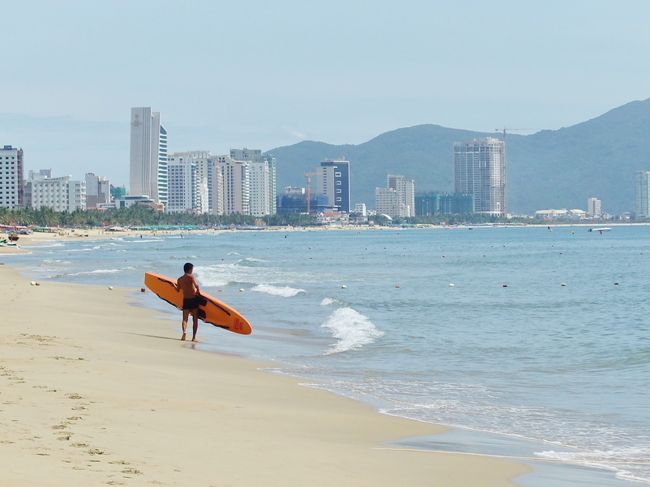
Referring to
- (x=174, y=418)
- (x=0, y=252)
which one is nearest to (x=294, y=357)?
(x=174, y=418)

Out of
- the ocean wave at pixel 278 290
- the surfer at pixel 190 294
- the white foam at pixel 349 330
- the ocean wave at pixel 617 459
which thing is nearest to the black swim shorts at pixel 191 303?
the surfer at pixel 190 294

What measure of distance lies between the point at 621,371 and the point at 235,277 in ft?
117

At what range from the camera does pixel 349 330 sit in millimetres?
27719

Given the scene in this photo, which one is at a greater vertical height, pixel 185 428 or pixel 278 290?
pixel 185 428

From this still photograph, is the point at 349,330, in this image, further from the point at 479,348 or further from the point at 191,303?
the point at 191,303

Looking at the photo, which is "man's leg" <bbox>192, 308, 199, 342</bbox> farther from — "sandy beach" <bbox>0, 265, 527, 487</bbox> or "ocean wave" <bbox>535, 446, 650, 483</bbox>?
"ocean wave" <bbox>535, 446, 650, 483</bbox>

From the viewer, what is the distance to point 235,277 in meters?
54.1

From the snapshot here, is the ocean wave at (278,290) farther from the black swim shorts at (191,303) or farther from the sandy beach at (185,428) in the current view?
the sandy beach at (185,428)

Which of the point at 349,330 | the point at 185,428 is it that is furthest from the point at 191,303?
the point at 185,428

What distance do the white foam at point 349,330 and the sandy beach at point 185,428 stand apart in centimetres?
449

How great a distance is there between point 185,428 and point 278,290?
31.9 m

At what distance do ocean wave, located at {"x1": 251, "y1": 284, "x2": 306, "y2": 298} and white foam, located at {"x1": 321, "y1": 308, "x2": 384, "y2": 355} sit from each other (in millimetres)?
7774

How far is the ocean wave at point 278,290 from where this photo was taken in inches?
1646

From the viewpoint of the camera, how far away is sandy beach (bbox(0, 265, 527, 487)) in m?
9.05
